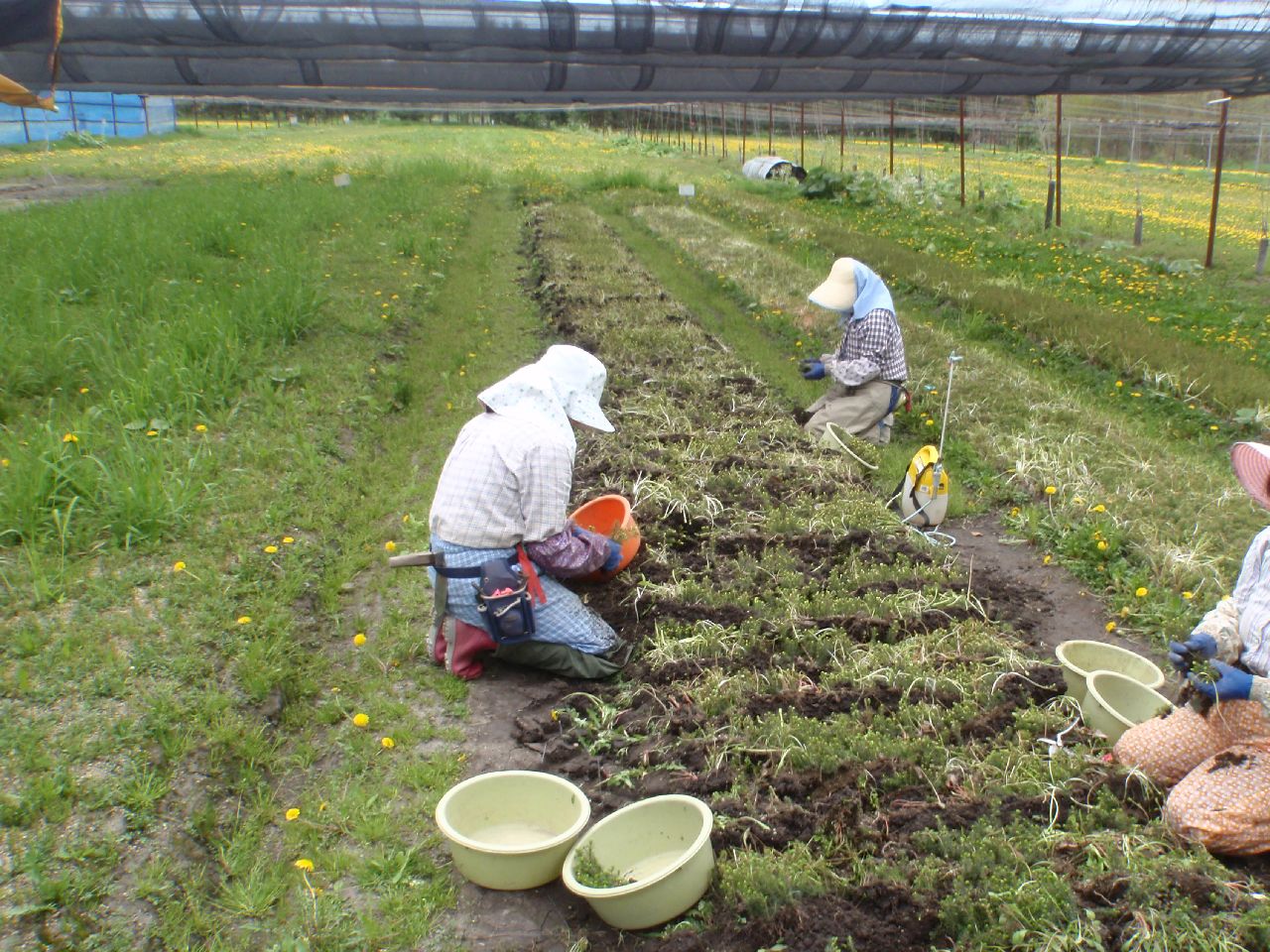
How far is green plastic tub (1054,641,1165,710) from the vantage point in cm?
351

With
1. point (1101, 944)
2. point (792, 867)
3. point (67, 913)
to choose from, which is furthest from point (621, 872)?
point (67, 913)

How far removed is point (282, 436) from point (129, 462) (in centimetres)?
131

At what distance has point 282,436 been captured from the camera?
5.70 metres

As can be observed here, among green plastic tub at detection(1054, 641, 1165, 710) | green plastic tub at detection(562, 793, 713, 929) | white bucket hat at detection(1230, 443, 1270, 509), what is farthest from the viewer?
green plastic tub at detection(1054, 641, 1165, 710)

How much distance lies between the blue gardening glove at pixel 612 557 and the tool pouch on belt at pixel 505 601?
0.63 m

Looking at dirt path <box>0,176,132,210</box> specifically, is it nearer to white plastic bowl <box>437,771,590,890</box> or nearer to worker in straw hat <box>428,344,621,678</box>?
worker in straw hat <box>428,344,621,678</box>

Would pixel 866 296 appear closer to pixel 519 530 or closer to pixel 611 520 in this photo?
pixel 611 520

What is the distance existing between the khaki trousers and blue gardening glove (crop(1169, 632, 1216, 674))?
367 centimetres

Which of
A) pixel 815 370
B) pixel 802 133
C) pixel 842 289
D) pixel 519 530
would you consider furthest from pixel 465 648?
pixel 802 133

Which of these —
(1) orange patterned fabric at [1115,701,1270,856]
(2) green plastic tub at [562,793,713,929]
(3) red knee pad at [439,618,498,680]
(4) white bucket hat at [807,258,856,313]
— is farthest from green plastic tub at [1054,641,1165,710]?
(4) white bucket hat at [807,258,856,313]

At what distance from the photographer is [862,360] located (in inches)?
253

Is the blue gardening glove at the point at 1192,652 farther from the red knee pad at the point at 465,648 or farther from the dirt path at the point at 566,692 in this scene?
the red knee pad at the point at 465,648

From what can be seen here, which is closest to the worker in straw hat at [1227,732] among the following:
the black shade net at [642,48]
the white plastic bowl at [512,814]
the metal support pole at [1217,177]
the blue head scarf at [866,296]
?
the white plastic bowl at [512,814]

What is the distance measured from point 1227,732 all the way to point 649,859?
1.75 meters
